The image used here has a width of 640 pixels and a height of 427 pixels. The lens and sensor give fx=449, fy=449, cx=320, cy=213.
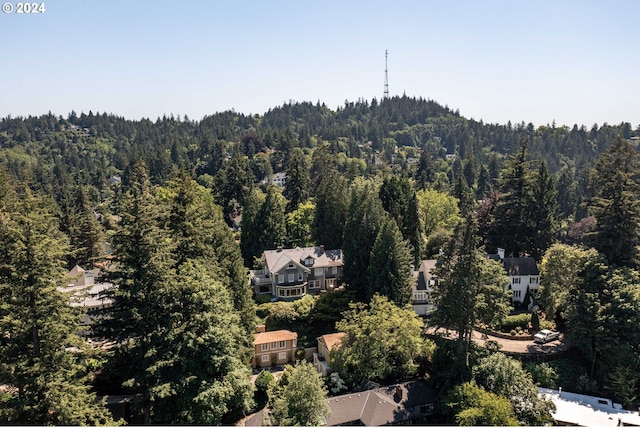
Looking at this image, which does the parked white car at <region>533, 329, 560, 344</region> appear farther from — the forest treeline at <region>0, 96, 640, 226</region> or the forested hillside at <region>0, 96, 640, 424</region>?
the forest treeline at <region>0, 96, 640, 226</region>

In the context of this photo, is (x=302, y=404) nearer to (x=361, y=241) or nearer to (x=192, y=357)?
(x=192, y=357)

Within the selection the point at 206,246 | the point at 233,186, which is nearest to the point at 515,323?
the point at 206,246

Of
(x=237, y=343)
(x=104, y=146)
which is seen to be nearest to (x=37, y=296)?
(x=237, y=343)

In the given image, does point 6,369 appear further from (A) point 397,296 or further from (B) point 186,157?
(B) point 186,157

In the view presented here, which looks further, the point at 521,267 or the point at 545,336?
the point at 521,267

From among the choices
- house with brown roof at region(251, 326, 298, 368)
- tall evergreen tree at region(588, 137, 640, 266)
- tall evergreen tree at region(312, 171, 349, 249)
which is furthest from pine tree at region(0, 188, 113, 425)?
tall evergreen tree at region(588, 137, 640, 266)
